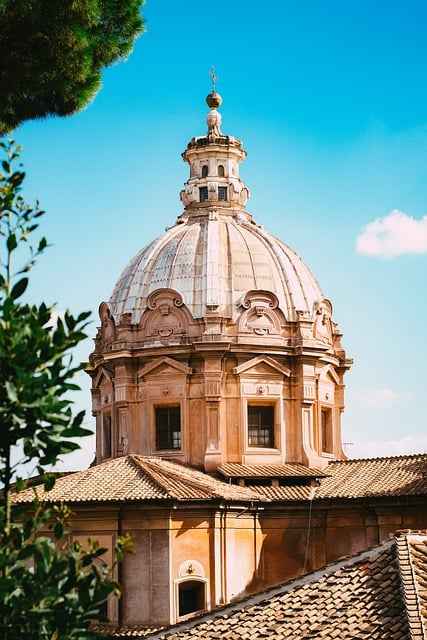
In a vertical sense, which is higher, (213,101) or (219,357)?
(213,101)

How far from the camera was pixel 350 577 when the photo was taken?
19.3m

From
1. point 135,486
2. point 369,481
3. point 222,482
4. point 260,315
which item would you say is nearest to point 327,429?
point 369,481

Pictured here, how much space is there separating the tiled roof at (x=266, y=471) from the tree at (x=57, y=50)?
18.5m

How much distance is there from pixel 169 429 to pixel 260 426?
267 cm

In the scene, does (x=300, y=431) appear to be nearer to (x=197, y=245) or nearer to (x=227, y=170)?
(x=197, y=245)

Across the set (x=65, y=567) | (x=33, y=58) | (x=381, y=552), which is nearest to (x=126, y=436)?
(x=381, y=552)

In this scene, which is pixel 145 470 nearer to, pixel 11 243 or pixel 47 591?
pixel 11 243

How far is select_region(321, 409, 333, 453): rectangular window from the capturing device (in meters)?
36.0

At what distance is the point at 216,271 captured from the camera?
35219 millimetres

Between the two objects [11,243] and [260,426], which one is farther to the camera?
[260,426]

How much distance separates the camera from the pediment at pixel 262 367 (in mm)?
33688

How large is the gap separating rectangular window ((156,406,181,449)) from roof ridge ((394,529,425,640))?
1451cm

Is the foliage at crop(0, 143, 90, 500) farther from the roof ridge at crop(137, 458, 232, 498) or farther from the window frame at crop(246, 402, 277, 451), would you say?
the window frame at crop(246, 402, 277, 451)

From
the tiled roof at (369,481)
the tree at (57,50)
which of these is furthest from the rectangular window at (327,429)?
the tree at (57,50)
